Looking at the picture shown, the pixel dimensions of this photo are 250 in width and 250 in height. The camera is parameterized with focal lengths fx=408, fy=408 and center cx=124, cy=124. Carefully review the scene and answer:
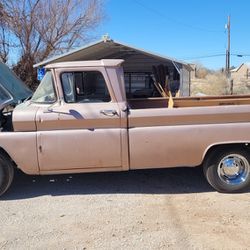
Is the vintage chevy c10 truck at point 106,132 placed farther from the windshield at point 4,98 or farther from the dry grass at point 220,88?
the dry grass at point 220,88

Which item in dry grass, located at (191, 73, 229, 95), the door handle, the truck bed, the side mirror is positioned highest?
the side mirror

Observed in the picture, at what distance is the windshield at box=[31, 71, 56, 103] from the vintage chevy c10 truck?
0.06ft

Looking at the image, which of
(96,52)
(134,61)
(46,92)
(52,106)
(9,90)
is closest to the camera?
(52,106)

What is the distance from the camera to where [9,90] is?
710cm

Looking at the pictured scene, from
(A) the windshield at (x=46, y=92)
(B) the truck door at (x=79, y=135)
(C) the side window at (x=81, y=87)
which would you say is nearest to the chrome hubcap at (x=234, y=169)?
(B) the truck door at (x=79, y=135)

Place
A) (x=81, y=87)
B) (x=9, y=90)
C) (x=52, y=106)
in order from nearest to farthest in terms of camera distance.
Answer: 1. (x=52, y=106)
2. (x=81, y=87)
3. (x=9, y=90)

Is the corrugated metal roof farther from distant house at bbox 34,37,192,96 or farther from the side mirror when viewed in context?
the side mirror

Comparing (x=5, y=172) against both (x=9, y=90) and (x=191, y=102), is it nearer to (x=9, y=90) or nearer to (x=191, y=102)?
(x=9, y=90)

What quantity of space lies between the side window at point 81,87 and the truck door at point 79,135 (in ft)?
0.09

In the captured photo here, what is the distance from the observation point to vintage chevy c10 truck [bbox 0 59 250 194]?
224 inches

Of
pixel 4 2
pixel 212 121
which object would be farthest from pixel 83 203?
pixel 4 2

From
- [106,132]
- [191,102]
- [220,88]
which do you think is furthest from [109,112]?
[220,88]

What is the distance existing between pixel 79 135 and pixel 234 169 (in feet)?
7.75

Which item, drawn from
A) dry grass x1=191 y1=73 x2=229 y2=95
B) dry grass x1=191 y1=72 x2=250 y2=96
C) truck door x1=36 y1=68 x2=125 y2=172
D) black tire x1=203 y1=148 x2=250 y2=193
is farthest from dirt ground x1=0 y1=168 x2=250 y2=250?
dry grass x1=191 y1=73 x2=229 y2=95
